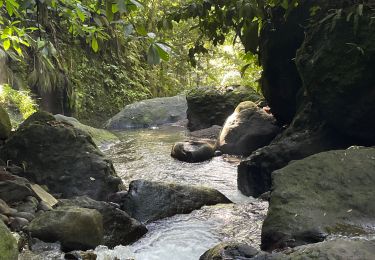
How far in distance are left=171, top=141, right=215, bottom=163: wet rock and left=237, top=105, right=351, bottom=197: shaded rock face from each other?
2.11m

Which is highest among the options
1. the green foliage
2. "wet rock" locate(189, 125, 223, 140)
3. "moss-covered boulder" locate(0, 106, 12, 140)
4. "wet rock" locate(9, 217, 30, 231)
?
the green foliage

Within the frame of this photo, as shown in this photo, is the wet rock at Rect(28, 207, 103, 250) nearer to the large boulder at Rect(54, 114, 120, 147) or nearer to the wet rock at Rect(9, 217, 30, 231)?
the wet rock at Rect(9, 217, 30, 231)

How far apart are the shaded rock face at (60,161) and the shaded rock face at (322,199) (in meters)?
2.32

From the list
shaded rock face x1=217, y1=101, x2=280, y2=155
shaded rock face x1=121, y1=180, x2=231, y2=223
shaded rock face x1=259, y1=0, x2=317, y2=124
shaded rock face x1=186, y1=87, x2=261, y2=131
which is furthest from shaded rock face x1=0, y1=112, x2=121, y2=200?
shaded rock face x1=186, y1=87, x2=261, y2=131

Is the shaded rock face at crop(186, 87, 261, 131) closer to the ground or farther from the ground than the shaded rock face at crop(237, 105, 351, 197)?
farther from the ground

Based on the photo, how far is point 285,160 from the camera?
5828 millimetres

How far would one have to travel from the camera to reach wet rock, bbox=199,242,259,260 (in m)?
2.95

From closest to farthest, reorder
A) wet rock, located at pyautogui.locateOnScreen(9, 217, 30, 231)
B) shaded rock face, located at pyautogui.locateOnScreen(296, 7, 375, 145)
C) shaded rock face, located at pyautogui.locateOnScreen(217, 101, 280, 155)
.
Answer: wet rock, located at pyautogui.locateOnScreen(9, 217, 30, 231)
shaded rock face, located at pyautogui.locateOnScreen(296, 7, 375, 145)
shaded rock face, located at pyautogui.locateOnScreen(217, 101, 280, 155)

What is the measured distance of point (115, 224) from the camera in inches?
164

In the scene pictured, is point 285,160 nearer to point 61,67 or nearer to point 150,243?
point 150,243

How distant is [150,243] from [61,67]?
1024 cm

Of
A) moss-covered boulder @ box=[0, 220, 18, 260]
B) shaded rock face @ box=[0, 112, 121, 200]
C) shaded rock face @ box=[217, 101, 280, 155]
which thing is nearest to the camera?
moss-covered boulder @ box=[0, 220, 18, 260]

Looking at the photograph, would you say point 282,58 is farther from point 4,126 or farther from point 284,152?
point 4,126

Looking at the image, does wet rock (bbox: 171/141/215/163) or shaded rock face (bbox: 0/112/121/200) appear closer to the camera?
shaded rock face (bbox: 0/112/121/200)
